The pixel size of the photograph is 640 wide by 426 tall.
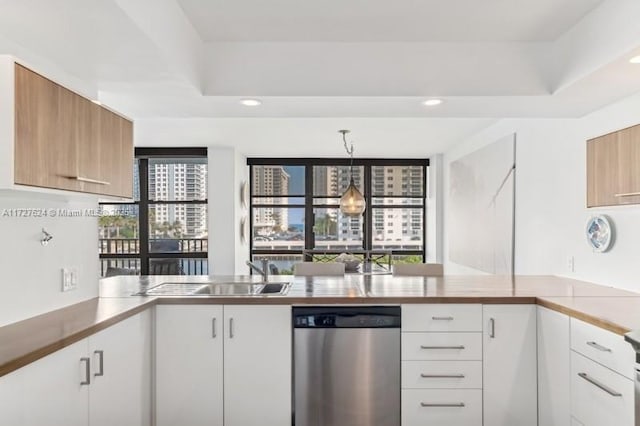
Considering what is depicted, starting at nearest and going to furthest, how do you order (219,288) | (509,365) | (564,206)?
1. (509,365)
2. (219,288)
3. (564,206)

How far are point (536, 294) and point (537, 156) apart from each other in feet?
5.11

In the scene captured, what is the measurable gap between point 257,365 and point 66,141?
4.96 feet

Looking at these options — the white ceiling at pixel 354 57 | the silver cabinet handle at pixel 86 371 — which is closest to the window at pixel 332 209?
the white ceiling at pixel 354 57

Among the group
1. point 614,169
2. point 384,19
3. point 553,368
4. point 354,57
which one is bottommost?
point 553,368

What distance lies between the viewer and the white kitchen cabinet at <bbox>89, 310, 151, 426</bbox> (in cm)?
178

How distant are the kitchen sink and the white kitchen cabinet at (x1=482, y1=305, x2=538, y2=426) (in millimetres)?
1261

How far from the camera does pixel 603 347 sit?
5.77 ft

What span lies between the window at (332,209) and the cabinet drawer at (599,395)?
5274mm

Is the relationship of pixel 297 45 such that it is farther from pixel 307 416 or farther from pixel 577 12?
pixel 307 416

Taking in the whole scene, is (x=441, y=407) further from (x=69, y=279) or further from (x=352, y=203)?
(x=352, y=203)

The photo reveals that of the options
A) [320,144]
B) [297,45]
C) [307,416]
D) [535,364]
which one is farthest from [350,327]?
[320,144]

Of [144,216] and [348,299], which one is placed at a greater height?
[144,216]

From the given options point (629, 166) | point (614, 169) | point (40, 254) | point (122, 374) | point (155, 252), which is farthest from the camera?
point (155, 252)

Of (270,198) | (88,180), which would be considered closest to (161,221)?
(270,198)
